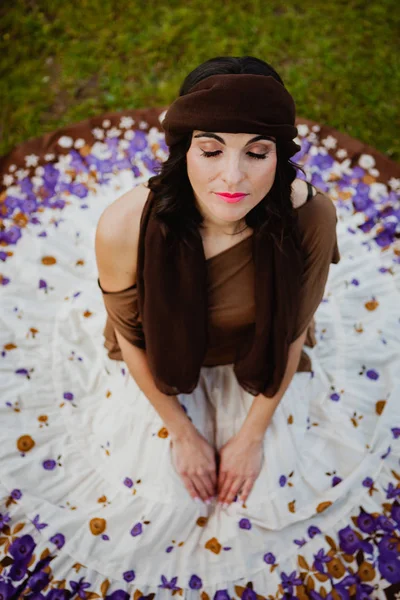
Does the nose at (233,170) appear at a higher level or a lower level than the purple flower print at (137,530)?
higher

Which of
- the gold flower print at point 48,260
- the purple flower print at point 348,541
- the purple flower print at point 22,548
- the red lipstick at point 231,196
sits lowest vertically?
the purple flower print at point 348,541

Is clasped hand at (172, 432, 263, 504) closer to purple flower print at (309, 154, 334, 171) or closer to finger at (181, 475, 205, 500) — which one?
finger at (181, 475, 205, 500)

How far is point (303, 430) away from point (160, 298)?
907mm

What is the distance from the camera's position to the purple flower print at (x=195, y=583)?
6.62ft

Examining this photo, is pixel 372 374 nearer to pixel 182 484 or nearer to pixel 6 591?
pixel 182 484

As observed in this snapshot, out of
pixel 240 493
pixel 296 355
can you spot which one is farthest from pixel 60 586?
pixel 296 355

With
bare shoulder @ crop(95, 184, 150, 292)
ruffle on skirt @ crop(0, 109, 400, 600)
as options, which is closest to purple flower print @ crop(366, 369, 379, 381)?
ruffle on skirt @ crop(0, 109, 400, 600)

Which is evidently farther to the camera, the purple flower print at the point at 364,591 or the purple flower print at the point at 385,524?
the purple flower print at the point at 385,524

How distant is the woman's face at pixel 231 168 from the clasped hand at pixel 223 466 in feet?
3.03

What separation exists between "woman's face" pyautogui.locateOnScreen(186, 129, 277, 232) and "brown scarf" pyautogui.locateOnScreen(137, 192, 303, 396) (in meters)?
0.20

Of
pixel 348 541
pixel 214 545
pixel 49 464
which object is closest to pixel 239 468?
pixel 214 545

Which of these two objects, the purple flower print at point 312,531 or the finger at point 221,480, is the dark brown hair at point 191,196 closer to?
the finger at point 221,480

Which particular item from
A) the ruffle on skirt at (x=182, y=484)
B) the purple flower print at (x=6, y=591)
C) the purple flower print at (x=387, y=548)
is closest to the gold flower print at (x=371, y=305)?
the ruffle on skirt at (x=182, y=484)

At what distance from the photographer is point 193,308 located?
1.76 metres
